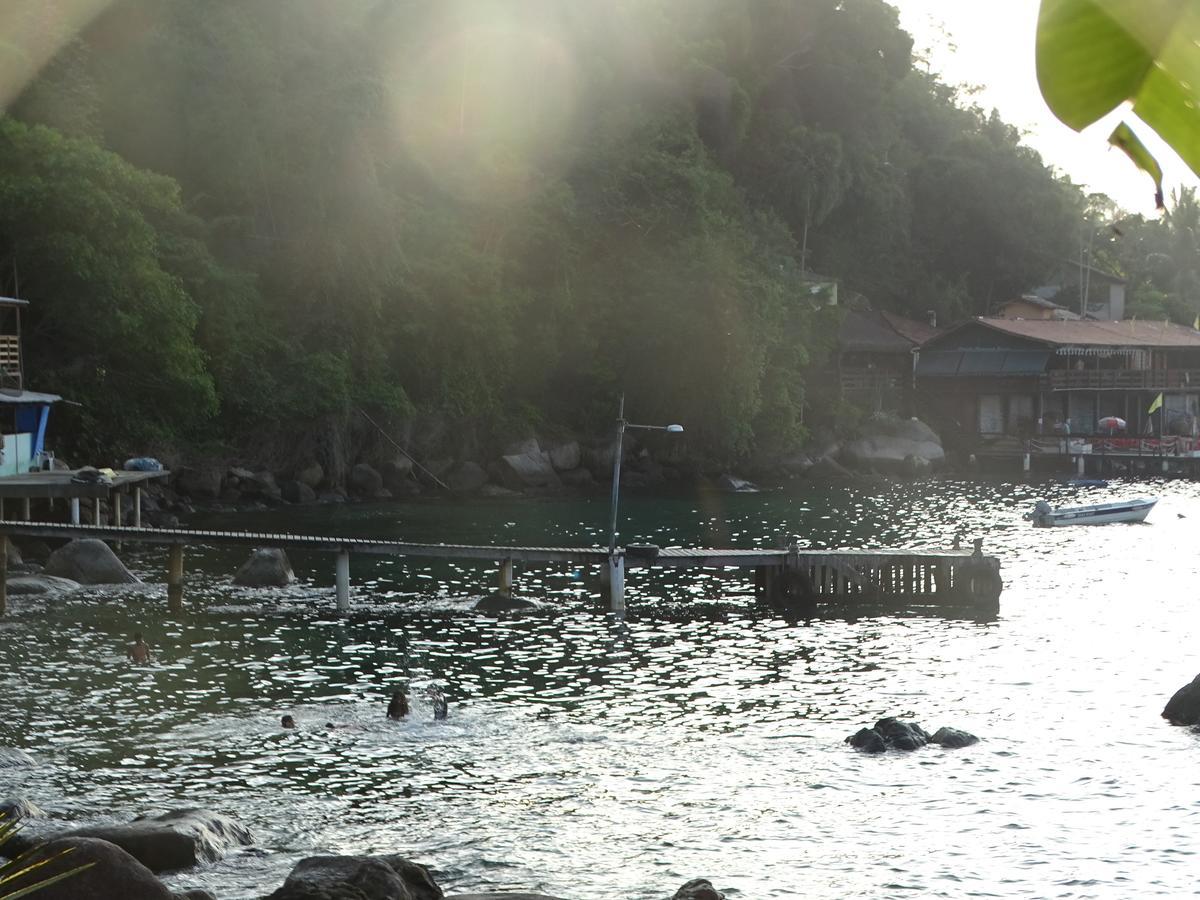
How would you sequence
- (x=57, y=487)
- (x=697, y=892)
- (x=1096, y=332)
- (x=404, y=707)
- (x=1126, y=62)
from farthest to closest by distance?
(x=1096, y=332) < (x=57, y=487) < (x=404, y=707) < (x=697, y=892) < (x=1126, y=62)

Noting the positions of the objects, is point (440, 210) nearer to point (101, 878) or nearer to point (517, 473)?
point (517, 473)

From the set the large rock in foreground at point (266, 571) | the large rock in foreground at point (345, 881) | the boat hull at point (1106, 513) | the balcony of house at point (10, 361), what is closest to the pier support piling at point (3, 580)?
the large rock in foreground at point (266, 571)

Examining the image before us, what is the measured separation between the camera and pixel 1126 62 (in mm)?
857

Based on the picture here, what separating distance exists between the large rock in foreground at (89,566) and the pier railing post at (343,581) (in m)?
7.35

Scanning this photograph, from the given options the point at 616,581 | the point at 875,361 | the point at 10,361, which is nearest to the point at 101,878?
the point at 616,581

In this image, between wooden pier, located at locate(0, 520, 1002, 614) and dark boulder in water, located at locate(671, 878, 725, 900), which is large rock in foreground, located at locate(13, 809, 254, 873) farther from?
wooden pier, located at locate(0, 520, 1002, 614)

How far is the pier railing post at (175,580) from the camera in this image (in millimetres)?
33844

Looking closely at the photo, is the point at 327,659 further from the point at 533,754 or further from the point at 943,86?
the point at 943,86

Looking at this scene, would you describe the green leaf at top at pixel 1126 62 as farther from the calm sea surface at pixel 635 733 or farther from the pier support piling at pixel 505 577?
the pier support piling at pixel 505 577

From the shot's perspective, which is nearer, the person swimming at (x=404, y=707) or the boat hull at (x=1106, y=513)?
the person swimming at (x=404, y=707)

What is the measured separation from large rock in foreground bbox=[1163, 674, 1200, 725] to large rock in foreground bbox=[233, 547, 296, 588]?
23.8 meters

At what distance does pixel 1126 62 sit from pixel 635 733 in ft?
74.4

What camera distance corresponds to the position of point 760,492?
222 feet

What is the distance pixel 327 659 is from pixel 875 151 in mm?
71268
